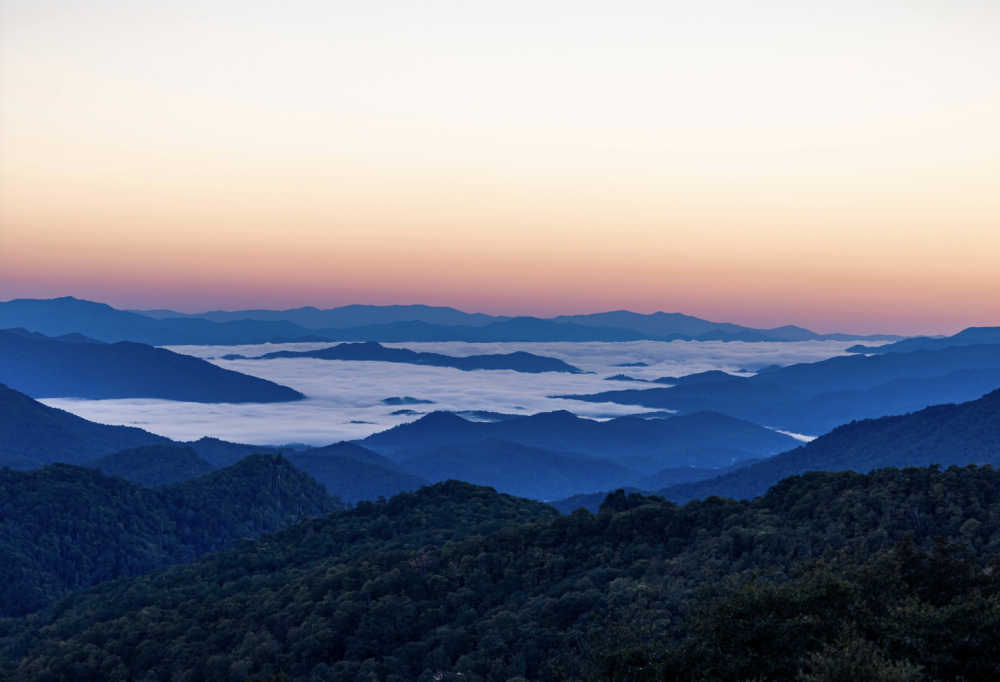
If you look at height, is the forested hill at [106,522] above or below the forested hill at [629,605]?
below

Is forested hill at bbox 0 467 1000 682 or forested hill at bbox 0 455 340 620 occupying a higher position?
forested hill at bbox 0 467 1000 682

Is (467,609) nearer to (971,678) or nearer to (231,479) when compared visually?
(971,678)

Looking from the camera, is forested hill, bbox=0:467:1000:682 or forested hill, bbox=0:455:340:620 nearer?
forested hill, bbox=0:467:1000:682

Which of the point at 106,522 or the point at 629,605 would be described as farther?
the point at 106,522

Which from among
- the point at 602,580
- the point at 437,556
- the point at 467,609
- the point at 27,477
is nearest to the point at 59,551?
the point at 27,477

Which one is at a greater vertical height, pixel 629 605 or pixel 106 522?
pixel 629 605
